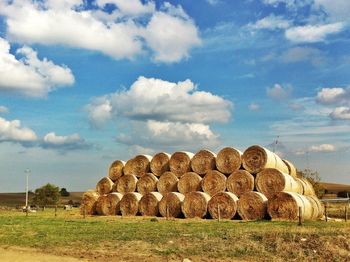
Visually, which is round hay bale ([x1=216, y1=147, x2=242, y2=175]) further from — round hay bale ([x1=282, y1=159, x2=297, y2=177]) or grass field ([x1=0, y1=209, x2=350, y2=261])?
grass field ([x1=0, y1=209, x2=350, y2=261])

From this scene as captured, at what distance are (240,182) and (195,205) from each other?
2.94m

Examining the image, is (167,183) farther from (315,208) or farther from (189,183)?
(315,208)

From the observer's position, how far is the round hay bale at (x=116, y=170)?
1371 inches

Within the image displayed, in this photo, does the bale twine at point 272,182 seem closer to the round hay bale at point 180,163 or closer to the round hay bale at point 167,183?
the round hay bale at point 180,163

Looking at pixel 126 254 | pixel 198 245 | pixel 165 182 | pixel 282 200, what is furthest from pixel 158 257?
pixel 165 182

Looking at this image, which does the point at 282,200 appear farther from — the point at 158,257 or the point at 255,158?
the point at 158,257

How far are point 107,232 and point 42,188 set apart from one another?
50517 millimetres

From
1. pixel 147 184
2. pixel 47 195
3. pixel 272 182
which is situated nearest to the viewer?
pixel 272 182

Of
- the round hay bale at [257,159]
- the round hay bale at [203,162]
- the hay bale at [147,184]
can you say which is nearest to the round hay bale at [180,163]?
the round hay bale at [203,162]

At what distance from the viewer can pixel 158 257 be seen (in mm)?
13477

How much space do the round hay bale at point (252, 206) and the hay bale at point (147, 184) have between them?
23.3 ft

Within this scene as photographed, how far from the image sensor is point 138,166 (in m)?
33.9

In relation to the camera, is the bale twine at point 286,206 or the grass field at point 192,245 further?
the bale twine at point 286,206

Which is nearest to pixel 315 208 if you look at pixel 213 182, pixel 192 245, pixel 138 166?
pixel 213 182
